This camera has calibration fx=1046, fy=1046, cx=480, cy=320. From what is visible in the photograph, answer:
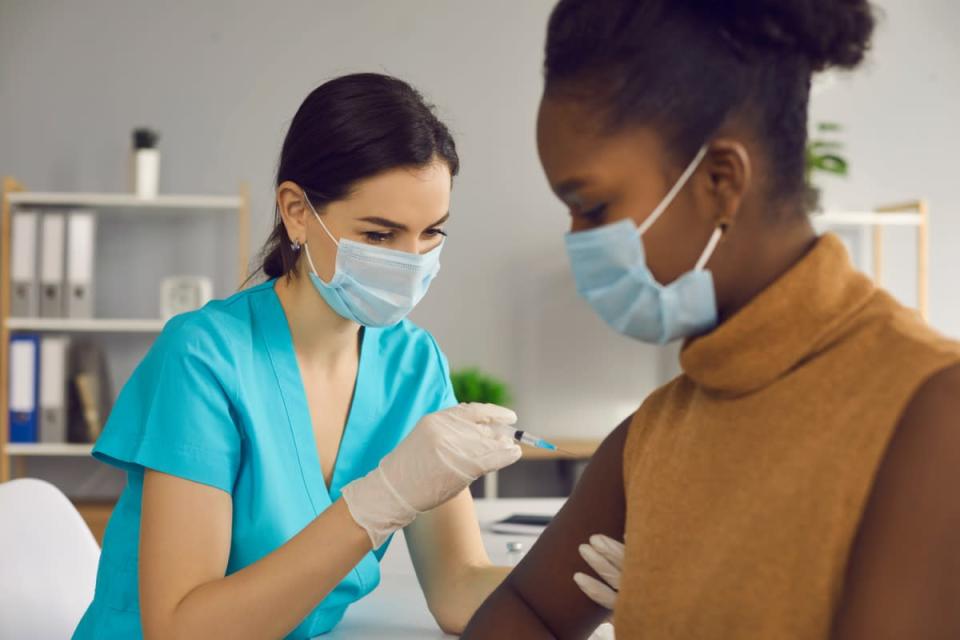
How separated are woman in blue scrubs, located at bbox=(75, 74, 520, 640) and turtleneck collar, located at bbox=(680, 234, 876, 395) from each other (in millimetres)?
529

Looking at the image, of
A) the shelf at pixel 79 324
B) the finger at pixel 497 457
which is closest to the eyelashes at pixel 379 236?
the finger at pixel 497 457

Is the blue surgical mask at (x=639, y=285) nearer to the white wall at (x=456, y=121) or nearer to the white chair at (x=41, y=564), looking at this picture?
the white chair at (x=41, y=564)

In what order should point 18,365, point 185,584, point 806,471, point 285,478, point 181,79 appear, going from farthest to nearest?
point 181,79 → point 18,365 → point 285,478 → point 185,584 → point 806,471

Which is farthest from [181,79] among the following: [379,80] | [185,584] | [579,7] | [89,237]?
[579,7]

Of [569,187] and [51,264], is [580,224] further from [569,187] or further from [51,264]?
[51,264]

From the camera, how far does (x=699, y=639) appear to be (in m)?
0.69

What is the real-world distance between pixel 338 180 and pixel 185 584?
1.66ft

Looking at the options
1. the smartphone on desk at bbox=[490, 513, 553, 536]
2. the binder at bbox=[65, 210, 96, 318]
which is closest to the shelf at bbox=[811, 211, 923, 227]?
the smartphone on desk at bbox=[490, 513, 553, 536]

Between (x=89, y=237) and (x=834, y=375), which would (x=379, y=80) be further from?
(x=89, y=237)

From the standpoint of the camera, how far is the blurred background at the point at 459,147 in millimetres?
3520

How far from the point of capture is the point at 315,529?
3.76 feet

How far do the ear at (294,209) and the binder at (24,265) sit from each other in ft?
6.84

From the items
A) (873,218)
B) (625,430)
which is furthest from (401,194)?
(873,218)

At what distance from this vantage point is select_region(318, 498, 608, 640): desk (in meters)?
1.26
